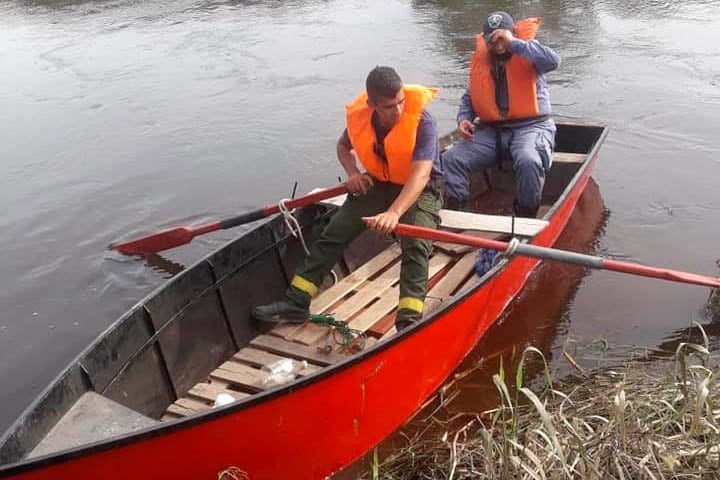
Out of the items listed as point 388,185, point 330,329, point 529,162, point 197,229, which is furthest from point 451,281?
point 197,229

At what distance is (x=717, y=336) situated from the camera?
17.3ft

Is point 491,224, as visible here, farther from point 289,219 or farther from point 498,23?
point 498,23

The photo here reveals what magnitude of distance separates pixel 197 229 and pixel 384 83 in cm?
217

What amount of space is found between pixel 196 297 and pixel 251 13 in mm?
13510

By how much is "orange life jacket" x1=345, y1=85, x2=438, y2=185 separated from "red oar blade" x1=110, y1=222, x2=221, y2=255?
1370 millimetres

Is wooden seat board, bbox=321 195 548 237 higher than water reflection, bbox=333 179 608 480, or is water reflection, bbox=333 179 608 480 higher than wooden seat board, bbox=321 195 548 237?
wooden seat board, bbox=321 195 548 237

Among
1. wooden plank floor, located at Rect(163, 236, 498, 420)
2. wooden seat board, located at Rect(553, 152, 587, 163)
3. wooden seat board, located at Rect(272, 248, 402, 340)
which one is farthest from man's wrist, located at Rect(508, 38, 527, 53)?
wooden seat board, located at Rect(272, 248, 402, 340)

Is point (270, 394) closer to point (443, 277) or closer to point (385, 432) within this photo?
point (385, 432)

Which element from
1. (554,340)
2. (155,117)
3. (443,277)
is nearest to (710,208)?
(554,340)

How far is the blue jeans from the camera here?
570cm

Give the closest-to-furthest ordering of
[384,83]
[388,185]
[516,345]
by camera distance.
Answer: [384,83] → [388,185] → [516,345]

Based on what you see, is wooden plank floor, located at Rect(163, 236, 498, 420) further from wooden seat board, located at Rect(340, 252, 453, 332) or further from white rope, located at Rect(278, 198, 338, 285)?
white rope, located at Rect(278, 198, 338, 285)

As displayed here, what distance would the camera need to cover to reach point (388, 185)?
4.78 meters

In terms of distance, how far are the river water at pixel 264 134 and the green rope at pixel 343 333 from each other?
836mm
